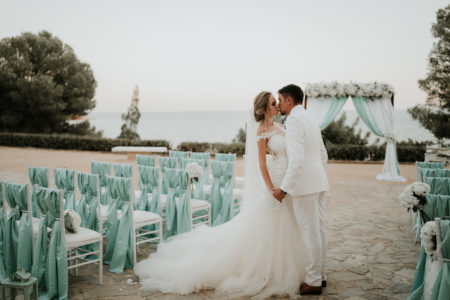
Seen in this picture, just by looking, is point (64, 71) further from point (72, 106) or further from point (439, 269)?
point (439, 269)

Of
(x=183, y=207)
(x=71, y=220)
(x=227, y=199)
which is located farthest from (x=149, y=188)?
(x=71, y=220)

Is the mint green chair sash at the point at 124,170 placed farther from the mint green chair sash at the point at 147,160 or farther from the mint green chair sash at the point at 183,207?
the mint green chair sash at the point at 147,160

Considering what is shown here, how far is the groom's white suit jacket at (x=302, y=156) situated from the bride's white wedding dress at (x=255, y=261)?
22cm

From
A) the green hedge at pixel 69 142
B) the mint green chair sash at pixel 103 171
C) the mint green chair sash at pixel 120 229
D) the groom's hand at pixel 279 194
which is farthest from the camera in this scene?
the green hedge at pixel 69 142

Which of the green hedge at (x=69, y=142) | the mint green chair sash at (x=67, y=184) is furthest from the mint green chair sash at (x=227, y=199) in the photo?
the green hedge at (x=69, y=142)

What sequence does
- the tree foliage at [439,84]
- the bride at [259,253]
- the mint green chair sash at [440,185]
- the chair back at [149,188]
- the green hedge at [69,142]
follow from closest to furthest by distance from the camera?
the bride at [259,253]
the mint green chair sash at [440,185]
the chair back at [149,188]
the tree foliage at [439,84]
the green hedge at [69,142]

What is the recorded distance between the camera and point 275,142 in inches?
124

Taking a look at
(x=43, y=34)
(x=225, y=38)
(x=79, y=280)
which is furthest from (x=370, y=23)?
(x=43, y=34)

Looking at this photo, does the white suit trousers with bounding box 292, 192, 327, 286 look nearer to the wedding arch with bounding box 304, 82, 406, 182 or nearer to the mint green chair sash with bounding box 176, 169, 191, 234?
the mint green chair sash with bounding box 176, 169, 191, 234

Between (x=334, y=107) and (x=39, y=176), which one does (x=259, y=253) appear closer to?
(x=39, y=176)

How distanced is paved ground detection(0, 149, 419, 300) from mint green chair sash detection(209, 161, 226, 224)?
139cm

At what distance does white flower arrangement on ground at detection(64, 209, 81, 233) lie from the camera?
3197 mm

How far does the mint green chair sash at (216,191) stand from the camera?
18.0 feet

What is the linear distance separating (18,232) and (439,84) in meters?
17.7
